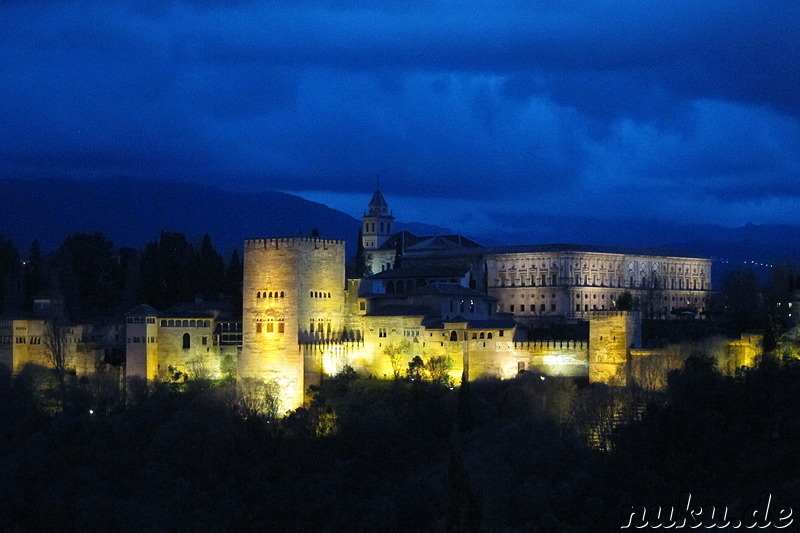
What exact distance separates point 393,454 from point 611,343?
9644mm

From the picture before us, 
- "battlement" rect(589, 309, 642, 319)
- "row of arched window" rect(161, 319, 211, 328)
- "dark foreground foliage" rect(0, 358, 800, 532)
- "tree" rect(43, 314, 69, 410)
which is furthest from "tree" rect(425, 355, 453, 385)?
"tree" rect(43, 314, 69, 410)

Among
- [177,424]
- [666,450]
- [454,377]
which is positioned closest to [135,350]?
[177,424]

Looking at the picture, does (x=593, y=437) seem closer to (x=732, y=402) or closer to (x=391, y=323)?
(x=732, y=402)

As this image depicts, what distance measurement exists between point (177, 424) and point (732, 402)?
65.2ft

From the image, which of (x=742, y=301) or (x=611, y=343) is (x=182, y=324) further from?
(x=742, y=301)

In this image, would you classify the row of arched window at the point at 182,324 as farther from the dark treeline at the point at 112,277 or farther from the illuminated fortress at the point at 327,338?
the dark treeline at the point at 112,277

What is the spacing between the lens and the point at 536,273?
90.1 meters

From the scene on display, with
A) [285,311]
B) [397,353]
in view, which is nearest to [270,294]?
[285,311]

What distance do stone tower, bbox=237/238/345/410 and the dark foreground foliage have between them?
1301 mm

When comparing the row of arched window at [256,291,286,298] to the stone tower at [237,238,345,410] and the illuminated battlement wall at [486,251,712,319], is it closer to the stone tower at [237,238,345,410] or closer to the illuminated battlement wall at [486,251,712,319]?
the stone tower at [237,238,345,410]

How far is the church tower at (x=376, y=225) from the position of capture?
368 ft

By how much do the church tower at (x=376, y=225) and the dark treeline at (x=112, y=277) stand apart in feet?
96.3

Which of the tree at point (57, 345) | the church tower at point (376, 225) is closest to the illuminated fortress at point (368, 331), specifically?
the tree at point (57, 345)

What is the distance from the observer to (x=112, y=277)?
3167 inches
